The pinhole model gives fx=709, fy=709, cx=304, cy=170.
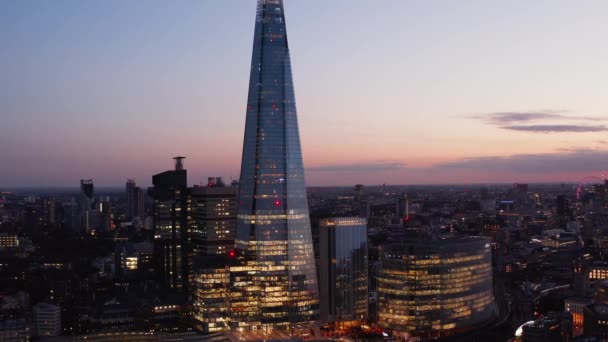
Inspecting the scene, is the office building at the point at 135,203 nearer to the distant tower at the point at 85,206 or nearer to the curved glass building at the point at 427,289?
the distant tower at the point at 85,206

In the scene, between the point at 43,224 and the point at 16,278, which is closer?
the point at 16,278

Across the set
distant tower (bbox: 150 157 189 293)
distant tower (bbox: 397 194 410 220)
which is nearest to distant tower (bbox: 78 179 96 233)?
distant tower (bbox: 150 157 189 293)

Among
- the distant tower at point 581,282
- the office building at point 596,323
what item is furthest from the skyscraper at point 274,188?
the distant tower at point 581,282

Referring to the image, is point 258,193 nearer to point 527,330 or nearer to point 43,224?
point 527,330

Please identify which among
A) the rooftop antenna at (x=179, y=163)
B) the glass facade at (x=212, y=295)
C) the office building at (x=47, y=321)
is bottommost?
the office building at (x=47, y=321)

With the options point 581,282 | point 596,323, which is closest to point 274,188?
point 596,323

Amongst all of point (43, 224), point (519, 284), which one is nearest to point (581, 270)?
point (519, 284)

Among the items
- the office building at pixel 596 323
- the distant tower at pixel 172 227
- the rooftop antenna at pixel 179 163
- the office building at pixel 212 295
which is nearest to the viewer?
the office building at pixel 596 323
